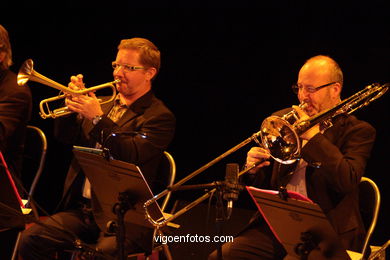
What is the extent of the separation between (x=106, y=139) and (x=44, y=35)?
8.75ft

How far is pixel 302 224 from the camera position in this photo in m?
3.15

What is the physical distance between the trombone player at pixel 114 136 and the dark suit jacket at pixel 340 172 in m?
0.89

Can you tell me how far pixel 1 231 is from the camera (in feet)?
13.4

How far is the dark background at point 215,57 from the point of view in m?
4.68

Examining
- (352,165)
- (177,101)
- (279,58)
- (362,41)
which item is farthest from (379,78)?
(177,101)

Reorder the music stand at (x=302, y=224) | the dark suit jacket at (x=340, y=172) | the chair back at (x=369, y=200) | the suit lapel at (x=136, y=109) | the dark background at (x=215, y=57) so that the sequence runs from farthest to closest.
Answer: the dark background at (x=215, y=57) → the suit lapel at (x=136, y=109) → the chair back at (x=369, y=200) → the dark suit jacket at (x=340, y=172) → the music stand at (x=302, y=224)

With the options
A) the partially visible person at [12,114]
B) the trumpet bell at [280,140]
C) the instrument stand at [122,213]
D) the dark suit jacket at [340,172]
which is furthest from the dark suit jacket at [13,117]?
the dark suit jacket at [340,172]

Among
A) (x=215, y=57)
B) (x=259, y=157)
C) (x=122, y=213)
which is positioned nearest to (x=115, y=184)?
(x=122, y=213)

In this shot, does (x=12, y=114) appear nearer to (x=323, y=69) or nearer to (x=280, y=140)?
(x=280, y=140)

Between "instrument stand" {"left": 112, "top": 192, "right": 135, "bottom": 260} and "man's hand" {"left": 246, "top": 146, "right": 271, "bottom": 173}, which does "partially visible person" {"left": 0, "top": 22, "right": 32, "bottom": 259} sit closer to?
"instrument stand" {"left": 112, "top": 192, "right": 135, "bottom": 260}

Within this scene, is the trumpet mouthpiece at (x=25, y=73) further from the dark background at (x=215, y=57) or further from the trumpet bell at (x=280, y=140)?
the dark background at (x=215, y=57)

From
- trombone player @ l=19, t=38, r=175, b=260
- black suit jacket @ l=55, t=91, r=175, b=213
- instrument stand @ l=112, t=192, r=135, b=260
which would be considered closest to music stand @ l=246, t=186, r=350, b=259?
instrument stand @ l=112, t=192, r=135, b=260

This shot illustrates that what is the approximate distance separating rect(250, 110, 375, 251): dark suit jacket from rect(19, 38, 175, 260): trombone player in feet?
2.93

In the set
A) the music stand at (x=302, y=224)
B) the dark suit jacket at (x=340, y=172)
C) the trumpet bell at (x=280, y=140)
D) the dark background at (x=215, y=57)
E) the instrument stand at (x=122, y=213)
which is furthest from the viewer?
the dark background at (x=215, y=57)
